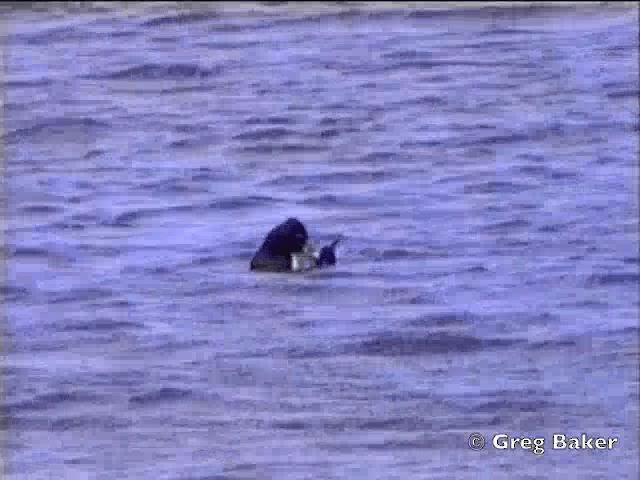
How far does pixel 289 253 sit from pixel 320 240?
19.7 inches

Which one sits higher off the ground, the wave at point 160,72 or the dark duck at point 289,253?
the wave at point 160,72

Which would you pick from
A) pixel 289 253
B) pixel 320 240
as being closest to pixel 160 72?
pixel 320 240

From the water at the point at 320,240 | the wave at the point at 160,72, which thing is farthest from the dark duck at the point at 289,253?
the wave at the point at 160,72

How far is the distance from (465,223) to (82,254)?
216cm

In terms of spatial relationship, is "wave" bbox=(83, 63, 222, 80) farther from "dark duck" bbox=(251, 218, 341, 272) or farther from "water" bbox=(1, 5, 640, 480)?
"dark duck" bbox=(251, 218, 341, 272)

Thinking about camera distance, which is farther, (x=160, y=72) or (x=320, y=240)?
(x=160, y=72)

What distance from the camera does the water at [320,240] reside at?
23.8 ft

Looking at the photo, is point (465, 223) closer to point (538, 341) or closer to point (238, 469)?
point (538, 341)

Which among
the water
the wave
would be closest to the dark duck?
the water

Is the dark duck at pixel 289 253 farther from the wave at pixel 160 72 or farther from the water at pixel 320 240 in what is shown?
the wave at pixel 160 72

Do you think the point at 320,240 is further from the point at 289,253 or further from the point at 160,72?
the point at 160,72

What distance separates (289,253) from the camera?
9656 millimetres

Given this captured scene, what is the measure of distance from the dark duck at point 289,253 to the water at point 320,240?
0.30 ft

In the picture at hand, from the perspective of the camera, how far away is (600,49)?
478 inches
